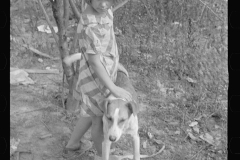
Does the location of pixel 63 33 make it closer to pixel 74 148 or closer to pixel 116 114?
pixel 74 148

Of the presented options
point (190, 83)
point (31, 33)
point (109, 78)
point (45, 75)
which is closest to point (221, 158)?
point (190, 83)

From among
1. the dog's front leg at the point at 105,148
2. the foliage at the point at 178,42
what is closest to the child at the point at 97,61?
the dog's front leg at the point at 105,148

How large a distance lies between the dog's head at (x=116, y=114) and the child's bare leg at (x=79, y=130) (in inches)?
16.2

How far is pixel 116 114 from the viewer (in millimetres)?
1791

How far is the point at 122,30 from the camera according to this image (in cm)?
356

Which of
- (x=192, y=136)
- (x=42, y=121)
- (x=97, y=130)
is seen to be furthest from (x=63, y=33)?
(x=192, y=136)

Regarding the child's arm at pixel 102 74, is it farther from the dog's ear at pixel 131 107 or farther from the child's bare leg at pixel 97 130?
the child's bare leg at pixel 97 130

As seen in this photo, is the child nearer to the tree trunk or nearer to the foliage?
the tree trunk

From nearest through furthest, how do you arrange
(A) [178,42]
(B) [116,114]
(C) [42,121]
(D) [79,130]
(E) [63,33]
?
(B) [116,114] < (D) [79,130] < (E) [63,33] < (C) [42,121] < (A) [178,42]

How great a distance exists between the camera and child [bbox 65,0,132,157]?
6.00 feet

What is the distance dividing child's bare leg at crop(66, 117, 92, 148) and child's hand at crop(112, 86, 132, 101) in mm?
418

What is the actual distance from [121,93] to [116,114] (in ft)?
0.42

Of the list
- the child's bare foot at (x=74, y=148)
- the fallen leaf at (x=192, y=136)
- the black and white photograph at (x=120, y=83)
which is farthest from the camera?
the fallen leaf at (x=192, y=136)

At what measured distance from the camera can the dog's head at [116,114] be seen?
179cm
